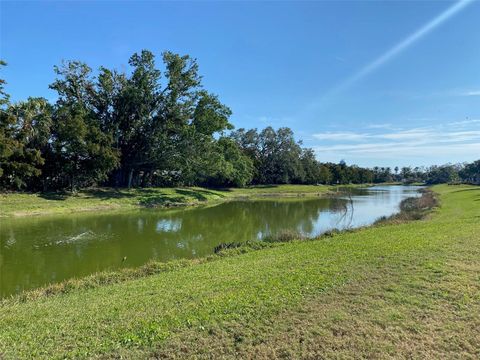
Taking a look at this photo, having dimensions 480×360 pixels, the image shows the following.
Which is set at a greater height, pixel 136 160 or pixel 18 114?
pixel 18 114

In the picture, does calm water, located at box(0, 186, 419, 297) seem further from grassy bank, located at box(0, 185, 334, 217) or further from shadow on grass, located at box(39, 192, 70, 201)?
shadow on grass, located at box(39, 192, 70, 201)

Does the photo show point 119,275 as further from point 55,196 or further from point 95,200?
point 55,196

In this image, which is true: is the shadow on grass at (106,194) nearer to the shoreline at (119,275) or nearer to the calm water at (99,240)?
the calm water at (99,240)

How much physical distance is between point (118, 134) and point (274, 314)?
4256 cm

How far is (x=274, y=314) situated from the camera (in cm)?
598

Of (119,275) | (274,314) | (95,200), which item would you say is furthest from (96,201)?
(274,314)

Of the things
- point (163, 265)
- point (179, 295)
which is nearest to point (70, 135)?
point (163, 265)

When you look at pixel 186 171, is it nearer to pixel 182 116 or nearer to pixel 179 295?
pixel 182 116

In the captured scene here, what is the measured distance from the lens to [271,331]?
5.37 metres

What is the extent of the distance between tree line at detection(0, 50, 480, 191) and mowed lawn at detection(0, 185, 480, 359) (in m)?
26.4

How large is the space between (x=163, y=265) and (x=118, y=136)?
36.3 meters

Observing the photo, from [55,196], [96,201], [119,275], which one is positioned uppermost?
[55,196]

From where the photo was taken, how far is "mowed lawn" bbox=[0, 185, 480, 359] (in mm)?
4926

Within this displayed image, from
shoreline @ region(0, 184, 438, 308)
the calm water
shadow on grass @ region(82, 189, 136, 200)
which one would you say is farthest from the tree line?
shoreline @ region(0, 184, 438, 308)
